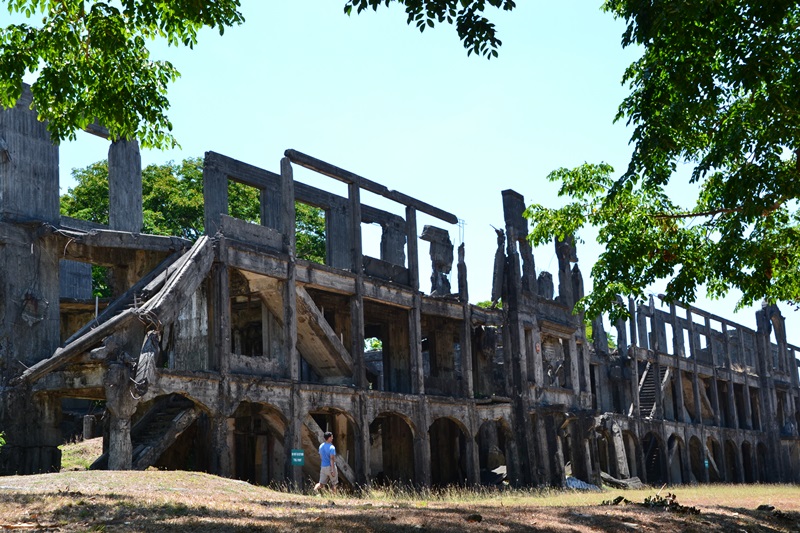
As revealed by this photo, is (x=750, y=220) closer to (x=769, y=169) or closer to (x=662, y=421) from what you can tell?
(x=769, y=169)

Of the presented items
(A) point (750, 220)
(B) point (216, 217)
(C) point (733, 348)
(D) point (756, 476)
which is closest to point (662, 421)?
(D) point (756, 476)

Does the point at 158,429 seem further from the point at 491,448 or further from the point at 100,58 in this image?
the point at 491,448

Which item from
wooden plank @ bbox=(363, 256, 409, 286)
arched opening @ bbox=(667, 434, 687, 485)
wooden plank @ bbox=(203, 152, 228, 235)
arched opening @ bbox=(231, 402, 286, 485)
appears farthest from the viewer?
arched opening @ bbox=(667, 434, 687, 485)

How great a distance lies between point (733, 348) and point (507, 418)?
1064 inches

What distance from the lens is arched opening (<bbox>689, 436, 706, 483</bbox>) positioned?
144 ft

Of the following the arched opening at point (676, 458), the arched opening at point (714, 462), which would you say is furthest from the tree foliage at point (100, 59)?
the arched opening at point (714, 462)

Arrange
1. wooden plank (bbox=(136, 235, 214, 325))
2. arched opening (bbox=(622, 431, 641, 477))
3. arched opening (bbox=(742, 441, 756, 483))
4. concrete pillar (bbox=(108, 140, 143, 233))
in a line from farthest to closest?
arched opening (bbox=(742, 441, 756, 483)), arched opening (bbox=(622, 431, 641, 477)), concrete pillar (bbox=(108, 140, 143, 233)), wooden plank (bbox=(136, 235, 214, 325))

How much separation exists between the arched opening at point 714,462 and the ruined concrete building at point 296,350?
45 centimetres

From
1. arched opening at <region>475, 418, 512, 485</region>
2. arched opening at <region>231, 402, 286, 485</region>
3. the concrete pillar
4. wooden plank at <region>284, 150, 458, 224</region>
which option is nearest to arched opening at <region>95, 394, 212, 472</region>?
arched opening at <region>231, 402, 286, 485</region>

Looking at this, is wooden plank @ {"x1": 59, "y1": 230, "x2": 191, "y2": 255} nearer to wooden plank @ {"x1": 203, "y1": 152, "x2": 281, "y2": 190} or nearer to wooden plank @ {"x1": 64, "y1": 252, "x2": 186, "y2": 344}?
wooden plank @ {"x1": 64, "y1": 252, "x2": 186, "y2": 344}

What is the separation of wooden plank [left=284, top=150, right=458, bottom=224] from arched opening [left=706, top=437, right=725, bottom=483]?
20.6 metres

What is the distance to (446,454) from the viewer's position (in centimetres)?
3366

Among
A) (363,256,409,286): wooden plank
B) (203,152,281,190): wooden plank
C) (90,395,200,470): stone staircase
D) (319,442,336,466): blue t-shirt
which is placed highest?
(203,152,281,190): wooden plank

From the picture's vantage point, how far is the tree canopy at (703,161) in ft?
43.1
